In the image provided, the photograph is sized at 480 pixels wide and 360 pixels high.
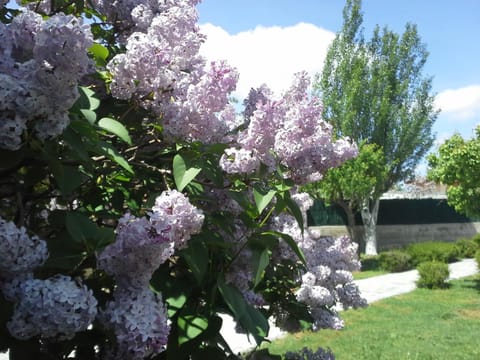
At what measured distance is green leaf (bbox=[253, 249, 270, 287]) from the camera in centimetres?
145

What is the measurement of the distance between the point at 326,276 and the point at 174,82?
1456 mm

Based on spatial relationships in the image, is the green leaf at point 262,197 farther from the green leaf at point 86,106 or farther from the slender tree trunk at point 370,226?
the slender tree trunk at point 370,226

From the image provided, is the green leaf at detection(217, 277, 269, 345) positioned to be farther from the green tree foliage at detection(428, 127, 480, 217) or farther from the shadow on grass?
the green tree foliage at detection(428, 127, 480, 217)

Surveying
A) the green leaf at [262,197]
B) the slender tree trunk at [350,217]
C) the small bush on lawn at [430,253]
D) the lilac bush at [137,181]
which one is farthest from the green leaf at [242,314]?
the slender tree trunk at [350,217]

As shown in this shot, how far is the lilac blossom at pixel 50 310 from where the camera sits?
38.0 inches

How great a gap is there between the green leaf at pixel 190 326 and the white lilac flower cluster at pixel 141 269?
16 cm

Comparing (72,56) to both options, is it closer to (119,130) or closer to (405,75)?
(119,130)

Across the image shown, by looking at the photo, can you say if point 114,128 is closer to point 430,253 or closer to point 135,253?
point 135,253

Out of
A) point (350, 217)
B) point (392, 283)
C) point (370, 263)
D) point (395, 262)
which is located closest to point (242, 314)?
point (392, 283)

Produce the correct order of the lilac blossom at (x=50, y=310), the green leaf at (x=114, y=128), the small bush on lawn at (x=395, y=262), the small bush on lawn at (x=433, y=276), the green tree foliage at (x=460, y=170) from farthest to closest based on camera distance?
the small bush on lawn at (x=395, y=262) → the green tree foliage at (x=460, y=170) → the small bush on lawn at (x=433, y=276) → the green leaf at (x=114, y=128) → the lilac blossom at (x=50, y=310)

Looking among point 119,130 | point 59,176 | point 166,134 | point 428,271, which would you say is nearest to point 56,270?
point 59,176

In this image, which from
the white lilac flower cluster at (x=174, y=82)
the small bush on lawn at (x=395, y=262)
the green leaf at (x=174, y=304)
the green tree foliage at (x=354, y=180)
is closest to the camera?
the green leaf at (x=174, y=304)

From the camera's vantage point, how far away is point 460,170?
569 inches

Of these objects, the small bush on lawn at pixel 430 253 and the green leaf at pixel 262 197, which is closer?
the green leaf at pixel 262 197
